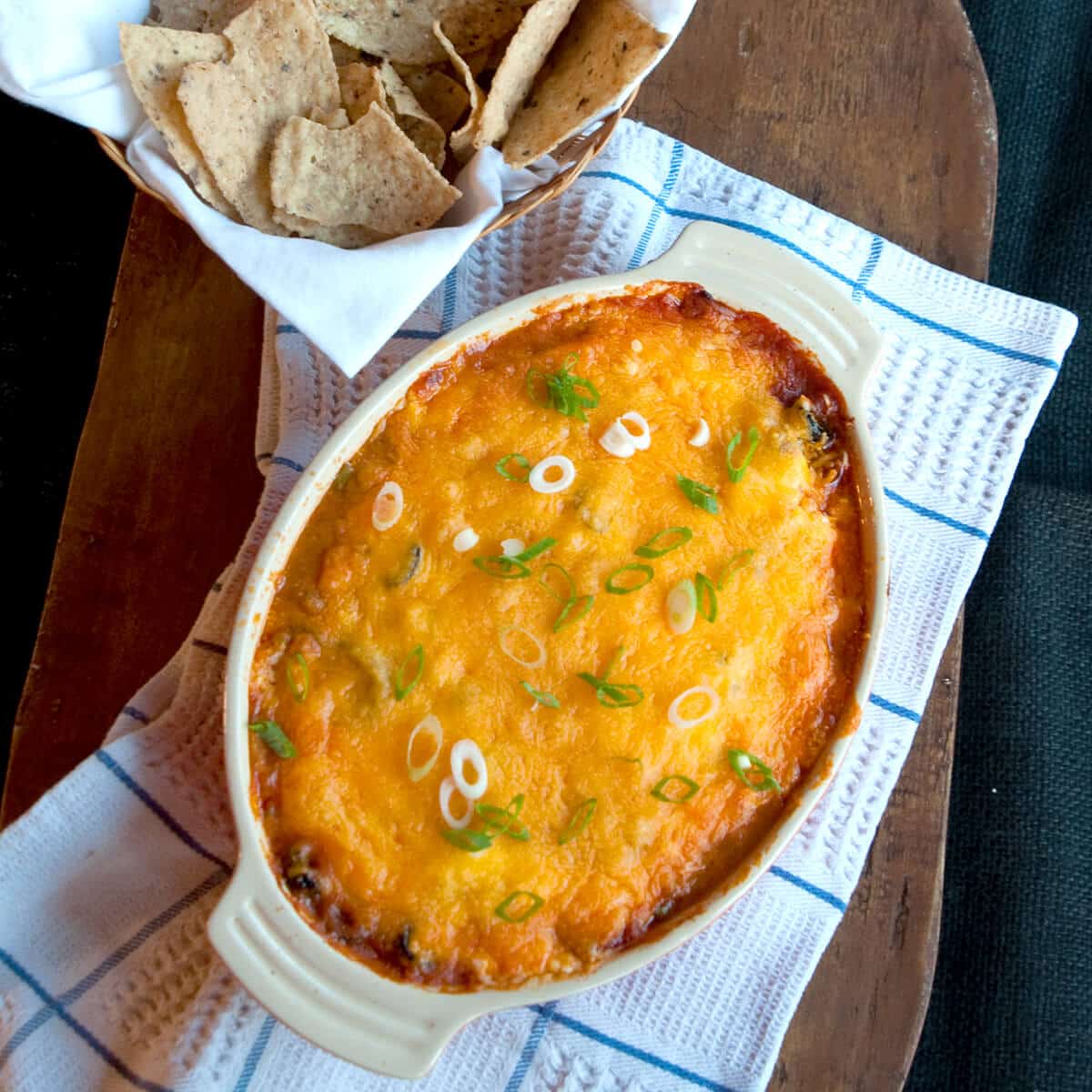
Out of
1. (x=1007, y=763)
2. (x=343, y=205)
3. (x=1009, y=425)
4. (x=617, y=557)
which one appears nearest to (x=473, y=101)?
(x=343, y=205)

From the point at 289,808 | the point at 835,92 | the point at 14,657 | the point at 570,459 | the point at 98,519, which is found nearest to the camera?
the point at 289,808

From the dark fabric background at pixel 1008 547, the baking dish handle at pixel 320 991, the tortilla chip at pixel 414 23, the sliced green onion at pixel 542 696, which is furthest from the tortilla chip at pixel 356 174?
the dark fabric background at pixel 1008 547

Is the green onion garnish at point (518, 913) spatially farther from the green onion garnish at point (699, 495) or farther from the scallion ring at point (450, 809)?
the green onion garnish at point (699, 495)

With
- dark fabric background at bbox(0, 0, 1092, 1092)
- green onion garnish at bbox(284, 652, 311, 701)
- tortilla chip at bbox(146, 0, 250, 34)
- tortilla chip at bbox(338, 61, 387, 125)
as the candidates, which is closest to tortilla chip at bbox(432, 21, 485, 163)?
tortilla chip at bbox(338, 61, 387, 125)

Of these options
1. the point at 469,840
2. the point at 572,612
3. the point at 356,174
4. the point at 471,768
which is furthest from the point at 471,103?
the point at 469,840

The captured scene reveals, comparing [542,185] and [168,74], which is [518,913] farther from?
[168,74]

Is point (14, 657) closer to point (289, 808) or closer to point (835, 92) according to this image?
point (289, 808)
